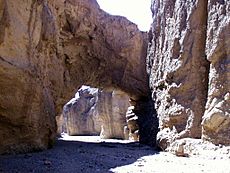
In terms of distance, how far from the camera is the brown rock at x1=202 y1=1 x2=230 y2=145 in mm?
6016

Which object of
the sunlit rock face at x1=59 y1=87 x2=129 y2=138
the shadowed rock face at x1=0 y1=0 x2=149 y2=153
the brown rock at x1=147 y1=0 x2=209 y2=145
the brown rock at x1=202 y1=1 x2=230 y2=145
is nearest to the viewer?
the brown rock at x1=202 y1=1 x2=230 y2=145

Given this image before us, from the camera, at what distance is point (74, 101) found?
26312mm

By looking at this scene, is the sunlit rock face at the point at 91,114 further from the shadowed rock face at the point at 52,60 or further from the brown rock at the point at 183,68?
the brown rock at the point at 183,68

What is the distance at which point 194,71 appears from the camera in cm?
730

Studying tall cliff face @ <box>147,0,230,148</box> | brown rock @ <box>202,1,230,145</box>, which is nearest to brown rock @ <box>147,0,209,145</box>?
tall cliff face @ <box>147,0,230,148</box>

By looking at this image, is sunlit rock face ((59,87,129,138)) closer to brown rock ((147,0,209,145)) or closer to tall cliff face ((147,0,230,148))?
tall cliff face ((147,0,230,148))

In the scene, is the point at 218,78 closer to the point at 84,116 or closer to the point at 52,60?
the point at 52,60

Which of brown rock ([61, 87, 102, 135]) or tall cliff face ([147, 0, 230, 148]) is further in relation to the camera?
brown rock ([61, 87, 102, 135])

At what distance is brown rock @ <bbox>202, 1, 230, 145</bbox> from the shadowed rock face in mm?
3824

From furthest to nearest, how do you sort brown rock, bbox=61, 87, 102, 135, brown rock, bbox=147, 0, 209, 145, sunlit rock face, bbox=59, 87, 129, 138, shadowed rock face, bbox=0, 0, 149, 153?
brown rock, bbox=61, 87, 102, 135, sunlit rock face, bbox=59, 87, 129, 138, brown rock, bbox=147, 0, 209, 145, shadowed rock face, bbox=0, 0, 149, 153

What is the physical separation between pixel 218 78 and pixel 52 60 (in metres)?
5.15

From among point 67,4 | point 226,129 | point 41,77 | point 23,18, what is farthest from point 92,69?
point 226,129

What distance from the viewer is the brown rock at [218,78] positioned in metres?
6.02

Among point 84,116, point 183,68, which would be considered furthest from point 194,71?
point 84,116
